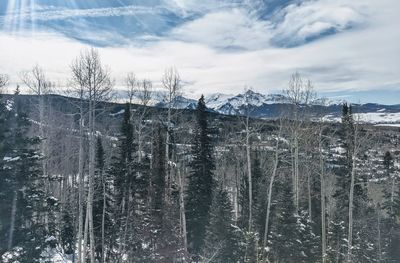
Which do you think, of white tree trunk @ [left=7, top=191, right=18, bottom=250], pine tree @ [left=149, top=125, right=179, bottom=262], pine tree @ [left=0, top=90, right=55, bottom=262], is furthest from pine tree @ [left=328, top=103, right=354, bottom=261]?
white tree trunk @ [left=7, top=191, right=18, bottom=250]

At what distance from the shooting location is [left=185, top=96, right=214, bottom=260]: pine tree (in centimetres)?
3784

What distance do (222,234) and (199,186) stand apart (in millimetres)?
4922

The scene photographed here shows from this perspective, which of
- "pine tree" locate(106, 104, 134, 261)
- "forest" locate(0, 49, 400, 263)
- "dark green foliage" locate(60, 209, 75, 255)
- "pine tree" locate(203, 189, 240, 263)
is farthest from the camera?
"dark green foliage" locate(60, 209, 75, 255)

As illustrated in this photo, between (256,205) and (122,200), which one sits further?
(256,205)

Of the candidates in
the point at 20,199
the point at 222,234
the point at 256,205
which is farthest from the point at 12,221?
the point at 256,205

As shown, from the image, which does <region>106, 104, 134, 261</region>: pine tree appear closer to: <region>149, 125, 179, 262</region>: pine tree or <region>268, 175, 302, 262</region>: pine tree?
<region>149, 125, 179, 262</region>: pine tree

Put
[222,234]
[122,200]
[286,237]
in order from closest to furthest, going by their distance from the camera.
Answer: [286,237], [222,234], [122,200]

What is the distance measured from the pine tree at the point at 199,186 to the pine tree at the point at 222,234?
27.4 inches

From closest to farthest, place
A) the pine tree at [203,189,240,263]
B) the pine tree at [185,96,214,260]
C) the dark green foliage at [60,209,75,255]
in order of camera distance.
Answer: the pine tree at [203,189,240,263]
the pine tree at [185,96,214,260]
the dark green foliage at [60,209,75,255]

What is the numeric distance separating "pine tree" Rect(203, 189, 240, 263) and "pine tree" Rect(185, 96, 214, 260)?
2.28 feet

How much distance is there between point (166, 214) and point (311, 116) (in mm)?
18501

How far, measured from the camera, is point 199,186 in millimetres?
39312

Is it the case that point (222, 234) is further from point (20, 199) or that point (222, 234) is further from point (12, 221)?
point (12, 221)

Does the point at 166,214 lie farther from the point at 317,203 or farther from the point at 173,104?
the point at 317,203
